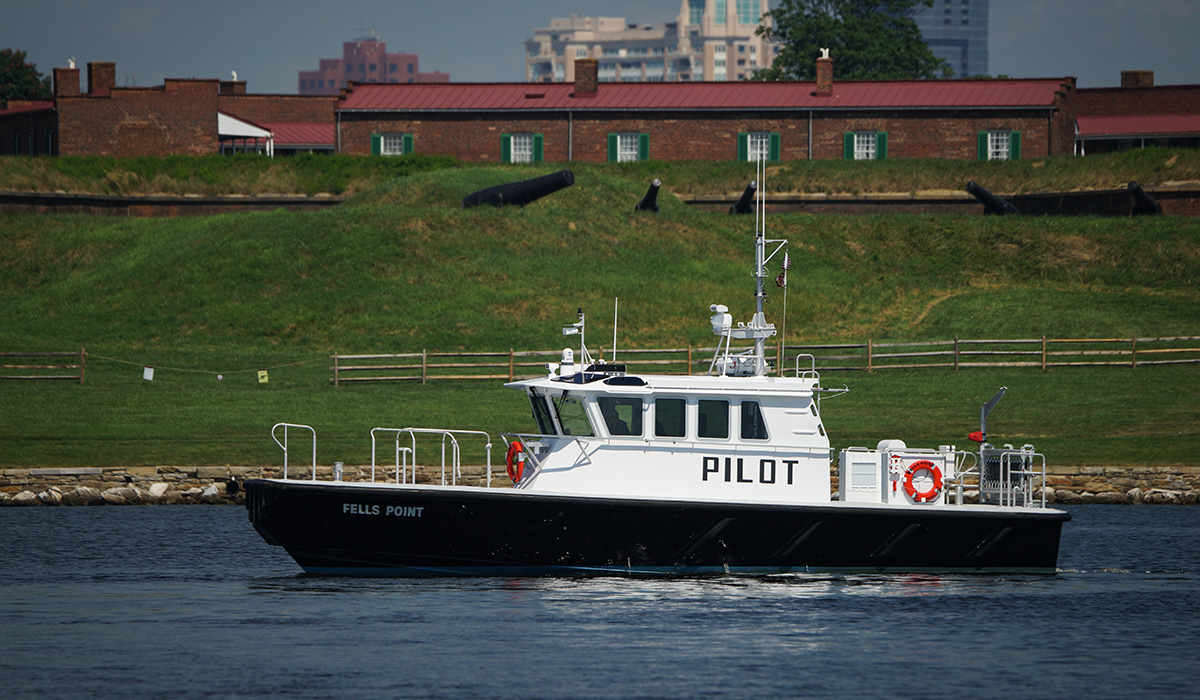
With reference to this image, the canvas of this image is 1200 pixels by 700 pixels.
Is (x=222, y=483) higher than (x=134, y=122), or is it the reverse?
(x=134, y=122)

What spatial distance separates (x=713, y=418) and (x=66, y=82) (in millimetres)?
59393

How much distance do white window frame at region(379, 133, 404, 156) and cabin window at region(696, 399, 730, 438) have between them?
5300 centimetres

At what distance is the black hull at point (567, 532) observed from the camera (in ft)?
64.1

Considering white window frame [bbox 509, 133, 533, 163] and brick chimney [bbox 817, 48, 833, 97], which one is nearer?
brick chimney [bbox 817, 48, 833, 97]

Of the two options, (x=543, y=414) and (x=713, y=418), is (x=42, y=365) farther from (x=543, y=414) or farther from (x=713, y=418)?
(x=713, y=418)

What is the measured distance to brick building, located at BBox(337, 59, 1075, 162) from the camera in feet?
223

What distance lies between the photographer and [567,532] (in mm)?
19734

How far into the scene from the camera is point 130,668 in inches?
628

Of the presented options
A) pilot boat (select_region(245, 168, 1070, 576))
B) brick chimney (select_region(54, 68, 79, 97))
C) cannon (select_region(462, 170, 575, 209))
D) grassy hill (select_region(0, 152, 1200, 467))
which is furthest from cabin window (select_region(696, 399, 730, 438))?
brick chimney (select_region(54, 68, 79, 97))

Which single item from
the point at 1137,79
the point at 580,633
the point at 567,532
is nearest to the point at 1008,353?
the point at 567,532

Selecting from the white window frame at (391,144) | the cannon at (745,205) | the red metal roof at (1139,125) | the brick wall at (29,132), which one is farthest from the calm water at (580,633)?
the brick wall at (29,132)

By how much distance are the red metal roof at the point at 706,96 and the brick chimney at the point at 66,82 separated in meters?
13.4

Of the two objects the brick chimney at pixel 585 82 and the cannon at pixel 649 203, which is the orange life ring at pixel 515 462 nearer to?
the cannon at pixel 649 203

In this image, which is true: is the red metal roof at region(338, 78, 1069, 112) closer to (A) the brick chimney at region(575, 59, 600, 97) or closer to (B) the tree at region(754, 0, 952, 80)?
(A) the brick chimney at region(575, 59, 600, 97)
